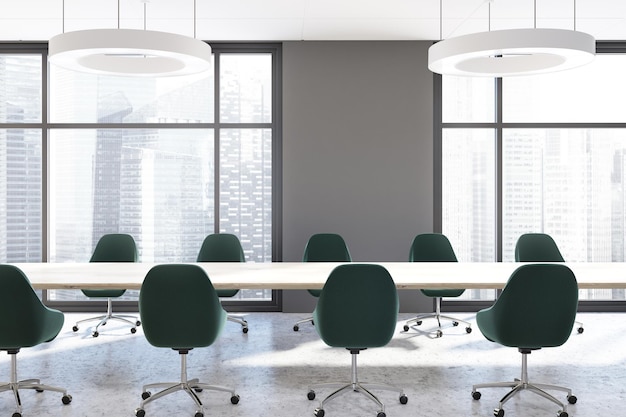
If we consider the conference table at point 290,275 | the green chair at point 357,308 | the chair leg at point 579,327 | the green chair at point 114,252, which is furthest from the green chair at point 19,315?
the chair leg at point 579,327

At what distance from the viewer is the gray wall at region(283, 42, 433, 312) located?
20.1ft

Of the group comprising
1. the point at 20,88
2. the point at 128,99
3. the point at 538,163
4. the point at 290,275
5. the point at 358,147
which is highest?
the point at 20,88

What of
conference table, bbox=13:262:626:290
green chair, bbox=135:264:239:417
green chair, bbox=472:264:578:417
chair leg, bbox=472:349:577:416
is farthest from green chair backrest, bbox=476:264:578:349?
green chair, bbox=135:264:239:417

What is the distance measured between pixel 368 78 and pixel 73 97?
3.29 m

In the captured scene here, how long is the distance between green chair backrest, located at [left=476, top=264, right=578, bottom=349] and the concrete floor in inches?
19.4

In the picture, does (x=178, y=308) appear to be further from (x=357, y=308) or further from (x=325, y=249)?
(x=325, y=249)

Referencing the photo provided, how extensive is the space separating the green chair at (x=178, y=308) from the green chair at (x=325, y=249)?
2.21 metres

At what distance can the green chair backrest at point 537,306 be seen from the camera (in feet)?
10.5

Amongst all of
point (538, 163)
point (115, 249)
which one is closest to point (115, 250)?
point (115, 249)

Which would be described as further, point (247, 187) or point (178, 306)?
point (247, 187)

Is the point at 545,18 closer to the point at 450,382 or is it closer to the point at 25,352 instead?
the point at 450,382

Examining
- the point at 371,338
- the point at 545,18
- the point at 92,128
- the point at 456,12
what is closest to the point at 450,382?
the point at 371,338

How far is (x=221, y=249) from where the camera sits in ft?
18.2

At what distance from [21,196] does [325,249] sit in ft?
11.6
